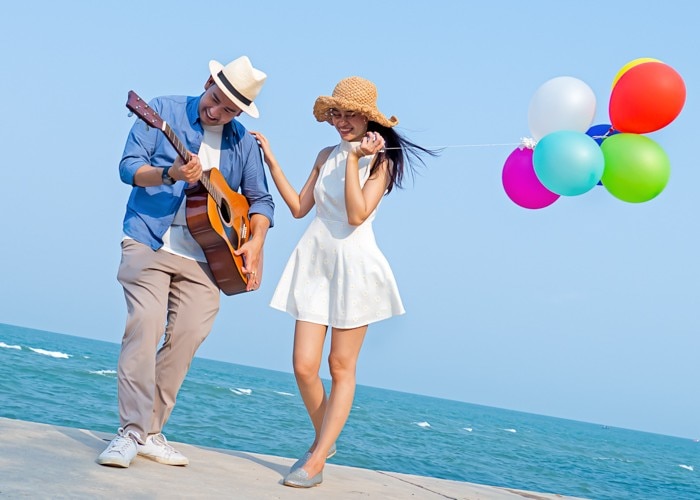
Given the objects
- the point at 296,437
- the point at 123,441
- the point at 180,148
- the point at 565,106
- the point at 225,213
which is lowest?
the point at 296,437

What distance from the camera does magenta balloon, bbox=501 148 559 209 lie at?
4.75m

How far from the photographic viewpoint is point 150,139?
406 cm

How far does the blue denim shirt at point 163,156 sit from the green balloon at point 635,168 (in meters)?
1.78

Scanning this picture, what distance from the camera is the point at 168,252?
4.04m

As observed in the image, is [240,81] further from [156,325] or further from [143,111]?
[156,325]

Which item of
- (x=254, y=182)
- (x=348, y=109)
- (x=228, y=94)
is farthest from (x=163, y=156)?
(x=348, y=109)

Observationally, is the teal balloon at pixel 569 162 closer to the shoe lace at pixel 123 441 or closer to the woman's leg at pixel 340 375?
the woman's leg at pixel 340 375

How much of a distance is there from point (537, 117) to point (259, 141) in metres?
1.47

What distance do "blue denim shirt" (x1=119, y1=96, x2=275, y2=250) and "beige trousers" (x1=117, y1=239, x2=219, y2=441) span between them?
11cm

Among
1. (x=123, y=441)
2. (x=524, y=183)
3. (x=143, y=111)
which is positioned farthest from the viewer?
(x=524, y=183)

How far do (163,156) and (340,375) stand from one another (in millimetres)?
1303

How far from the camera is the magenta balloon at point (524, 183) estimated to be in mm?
4754

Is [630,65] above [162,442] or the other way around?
above

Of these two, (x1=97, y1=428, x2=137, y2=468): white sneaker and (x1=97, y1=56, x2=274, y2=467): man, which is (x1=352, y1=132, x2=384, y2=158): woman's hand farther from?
(x1=97, y1=428, x2=137, y2=468): white sneaker
